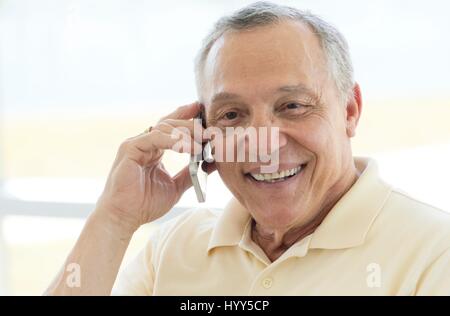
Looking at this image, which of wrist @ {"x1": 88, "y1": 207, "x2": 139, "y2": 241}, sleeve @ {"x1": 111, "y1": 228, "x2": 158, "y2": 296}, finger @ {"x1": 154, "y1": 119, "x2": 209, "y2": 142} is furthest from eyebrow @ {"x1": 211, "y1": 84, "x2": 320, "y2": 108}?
sleeve @ {"x1": 111, "y1": 228, "x2": 158, "y2": 296}

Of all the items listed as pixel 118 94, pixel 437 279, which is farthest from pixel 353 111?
pixel 118 94

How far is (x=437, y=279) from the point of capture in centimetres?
110

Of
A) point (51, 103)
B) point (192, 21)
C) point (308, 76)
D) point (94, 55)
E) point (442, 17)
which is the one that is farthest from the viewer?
point (51, 103)

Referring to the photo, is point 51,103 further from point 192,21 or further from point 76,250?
point 76,250

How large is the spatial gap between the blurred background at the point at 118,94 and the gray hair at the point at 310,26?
11.0 inches

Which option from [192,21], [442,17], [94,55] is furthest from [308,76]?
[94,55]

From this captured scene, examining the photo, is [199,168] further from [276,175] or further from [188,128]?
[276,175]

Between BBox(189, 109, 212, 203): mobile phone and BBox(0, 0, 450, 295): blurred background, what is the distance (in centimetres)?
46

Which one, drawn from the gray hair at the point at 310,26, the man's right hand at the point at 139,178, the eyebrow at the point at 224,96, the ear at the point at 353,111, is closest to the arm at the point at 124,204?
the man's right hand at the point at 139,178

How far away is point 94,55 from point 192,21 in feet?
1.77

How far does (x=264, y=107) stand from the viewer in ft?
4.02

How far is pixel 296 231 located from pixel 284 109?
28cm

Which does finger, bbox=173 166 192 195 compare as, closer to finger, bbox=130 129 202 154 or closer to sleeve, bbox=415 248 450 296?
finger, bbox=130 129 202 154

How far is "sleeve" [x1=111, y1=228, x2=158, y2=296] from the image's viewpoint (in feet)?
4.78
